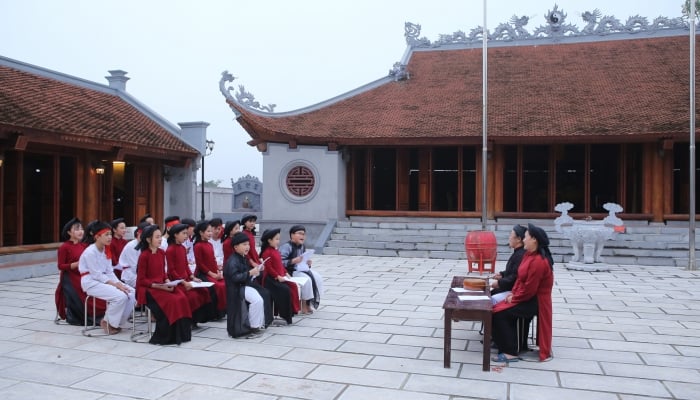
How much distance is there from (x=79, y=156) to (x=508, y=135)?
10.6 meters

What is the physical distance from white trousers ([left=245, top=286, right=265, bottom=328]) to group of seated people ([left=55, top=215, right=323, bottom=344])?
1 cm

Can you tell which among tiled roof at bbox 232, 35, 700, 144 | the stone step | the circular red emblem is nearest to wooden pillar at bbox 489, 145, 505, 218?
the stone step

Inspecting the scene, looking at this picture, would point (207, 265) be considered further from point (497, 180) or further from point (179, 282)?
point (497, 180)

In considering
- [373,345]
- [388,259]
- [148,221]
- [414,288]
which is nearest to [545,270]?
[373,345]

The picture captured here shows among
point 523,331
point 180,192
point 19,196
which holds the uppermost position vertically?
point 180,192

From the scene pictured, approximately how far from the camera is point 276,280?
22.5 ft

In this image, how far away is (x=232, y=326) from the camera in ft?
20.2

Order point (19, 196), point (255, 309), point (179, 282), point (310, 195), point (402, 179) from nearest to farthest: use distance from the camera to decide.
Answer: point (179, 282) → point (255, 309) → point (19, 196) → point (310, 195) → point (402, 179)

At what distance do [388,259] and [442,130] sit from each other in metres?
4.15

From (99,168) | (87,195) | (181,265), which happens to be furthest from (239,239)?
(99,168)

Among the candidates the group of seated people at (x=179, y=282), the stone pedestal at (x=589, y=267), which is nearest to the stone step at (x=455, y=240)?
the stone pedestal at (x=589, y=267)

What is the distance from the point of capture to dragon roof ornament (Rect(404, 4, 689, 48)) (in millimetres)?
18438

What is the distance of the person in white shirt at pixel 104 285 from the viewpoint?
6.31 meters

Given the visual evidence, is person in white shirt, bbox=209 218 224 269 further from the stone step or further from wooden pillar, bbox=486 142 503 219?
wooden pillar, bbox=486 142 503 219
